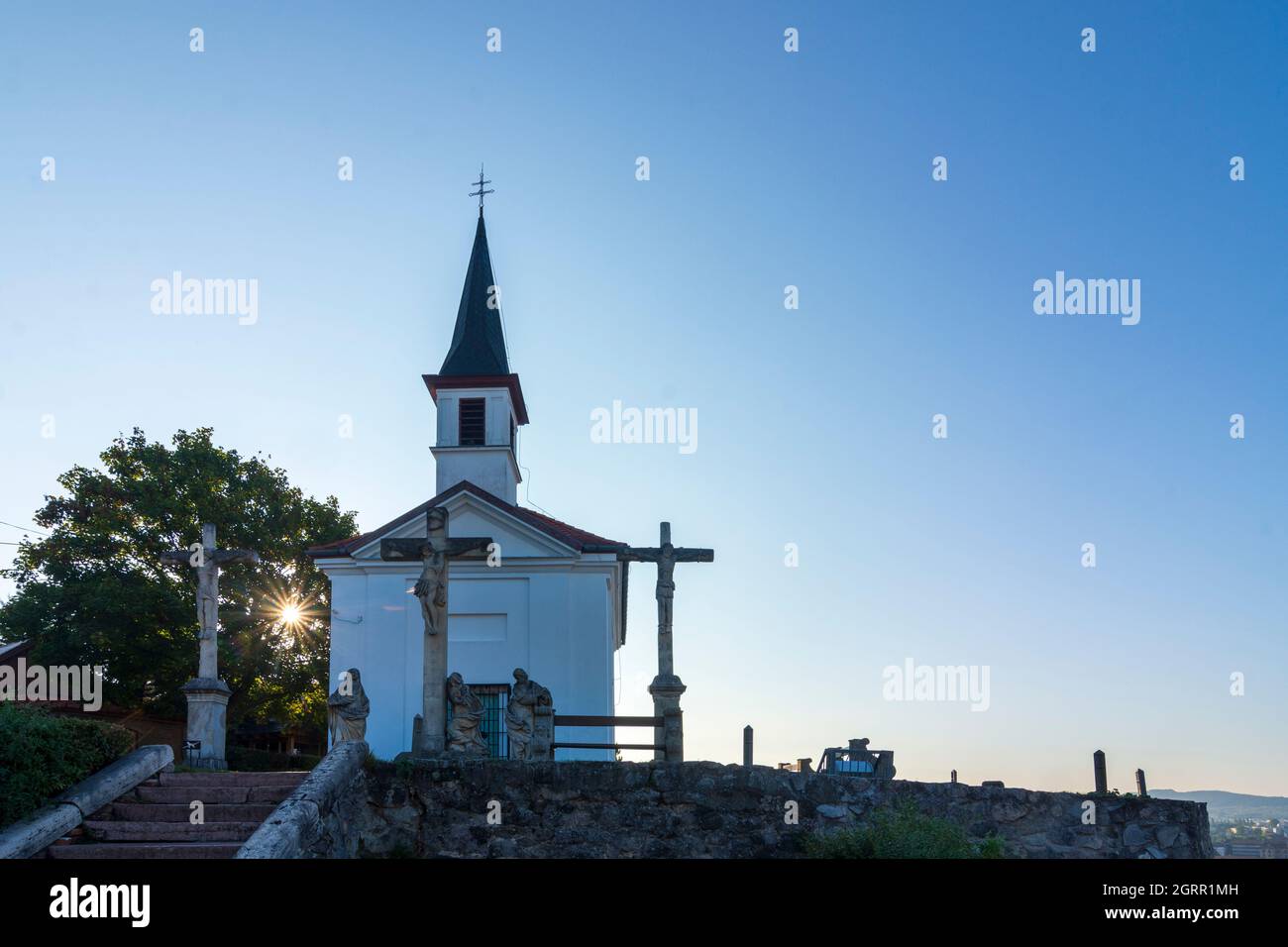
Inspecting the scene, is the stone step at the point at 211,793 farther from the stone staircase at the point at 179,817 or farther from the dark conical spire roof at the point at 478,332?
the dark conical spire roof at the point at 478,332

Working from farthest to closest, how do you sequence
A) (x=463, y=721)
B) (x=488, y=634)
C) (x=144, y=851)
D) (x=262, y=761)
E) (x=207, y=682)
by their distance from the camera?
(x=262, y=761), (x=488, y=634), (x=207, y=682), (x=463, y=721), (x=144, y=851)

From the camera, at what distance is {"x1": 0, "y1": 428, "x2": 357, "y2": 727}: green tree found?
3303 cm

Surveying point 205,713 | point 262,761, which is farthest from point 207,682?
point 262,761

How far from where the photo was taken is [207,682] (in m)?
18.6

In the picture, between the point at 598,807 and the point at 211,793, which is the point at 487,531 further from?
the point at 211,793

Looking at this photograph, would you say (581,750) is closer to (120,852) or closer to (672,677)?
(672,677)

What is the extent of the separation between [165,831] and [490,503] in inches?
614

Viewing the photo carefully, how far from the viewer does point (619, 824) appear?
13.9 meters

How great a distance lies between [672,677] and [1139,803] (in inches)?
272

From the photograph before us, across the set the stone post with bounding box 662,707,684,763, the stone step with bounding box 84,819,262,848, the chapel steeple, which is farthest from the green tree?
the stone step with bounding box 84,819,262,848

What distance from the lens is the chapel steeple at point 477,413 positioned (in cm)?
3044

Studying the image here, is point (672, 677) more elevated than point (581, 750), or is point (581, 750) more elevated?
point (672, 677)
